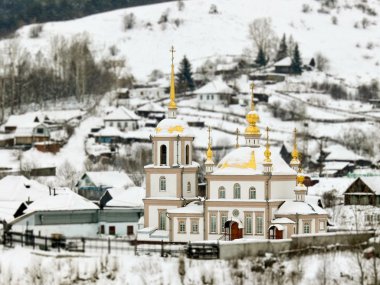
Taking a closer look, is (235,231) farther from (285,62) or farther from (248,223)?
(285,62)

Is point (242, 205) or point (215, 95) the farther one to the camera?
point (215, 95)

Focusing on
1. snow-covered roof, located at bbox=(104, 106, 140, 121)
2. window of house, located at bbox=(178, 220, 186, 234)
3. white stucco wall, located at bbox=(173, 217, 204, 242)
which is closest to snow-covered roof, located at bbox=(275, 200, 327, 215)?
white stucco wall, located at bbox=(173, 217, 204, 242)

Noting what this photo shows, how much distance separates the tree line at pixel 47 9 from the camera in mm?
166625

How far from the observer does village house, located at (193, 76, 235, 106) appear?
4437 inches

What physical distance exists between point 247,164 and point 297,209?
306 centimetres

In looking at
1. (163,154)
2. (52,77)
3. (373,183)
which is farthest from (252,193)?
(52,77)

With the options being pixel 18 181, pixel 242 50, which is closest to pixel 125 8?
pixel 242 50

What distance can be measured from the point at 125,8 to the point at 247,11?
53.9ft

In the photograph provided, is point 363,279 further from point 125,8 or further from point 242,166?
point 125,8

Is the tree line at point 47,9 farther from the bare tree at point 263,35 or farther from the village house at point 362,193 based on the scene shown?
the village house at point 362,193

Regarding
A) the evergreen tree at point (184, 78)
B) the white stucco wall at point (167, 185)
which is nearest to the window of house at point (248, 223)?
the white stucco wall at point (167, 185)

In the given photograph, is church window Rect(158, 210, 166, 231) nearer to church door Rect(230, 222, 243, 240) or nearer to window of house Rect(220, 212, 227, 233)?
window of house Rect(220, 212, 227, 233)

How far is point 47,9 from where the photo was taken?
173m

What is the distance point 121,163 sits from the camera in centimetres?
9156
